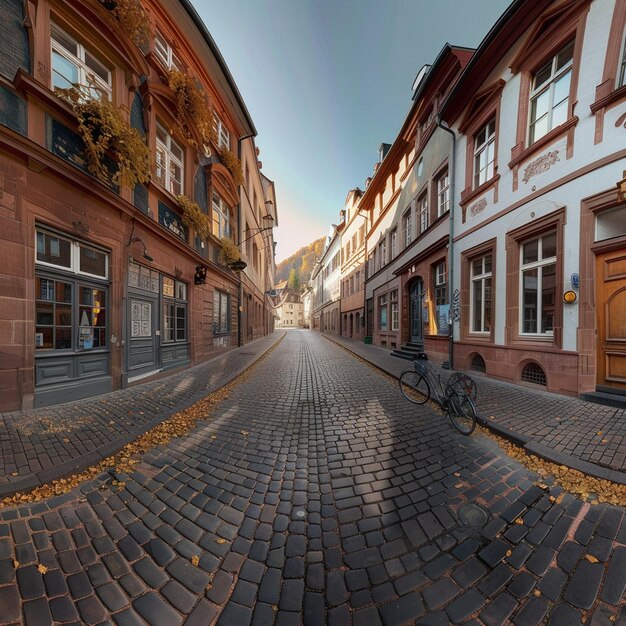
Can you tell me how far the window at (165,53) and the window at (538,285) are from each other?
11.7 m

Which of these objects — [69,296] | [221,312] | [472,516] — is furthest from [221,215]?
[472,516]

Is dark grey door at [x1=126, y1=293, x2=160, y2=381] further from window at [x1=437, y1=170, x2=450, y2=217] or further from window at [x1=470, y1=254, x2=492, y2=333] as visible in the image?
window at [x1=437, y1=170, x2=450, y2=217]

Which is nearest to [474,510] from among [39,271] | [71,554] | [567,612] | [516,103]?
[567,612]

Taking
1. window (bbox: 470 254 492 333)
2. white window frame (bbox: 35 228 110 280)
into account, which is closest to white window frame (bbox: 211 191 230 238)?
white window frame (bbox: 35 228 110 280)

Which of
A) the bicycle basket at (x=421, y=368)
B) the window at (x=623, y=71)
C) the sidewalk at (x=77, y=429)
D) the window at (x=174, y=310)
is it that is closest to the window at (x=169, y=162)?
the window at (x=174, y=310)

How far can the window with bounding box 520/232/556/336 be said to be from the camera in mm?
6242

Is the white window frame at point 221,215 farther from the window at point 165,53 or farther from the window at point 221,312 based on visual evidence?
the window at point 165,53

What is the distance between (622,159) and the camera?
4.98 metres

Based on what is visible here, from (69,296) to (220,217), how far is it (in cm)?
795

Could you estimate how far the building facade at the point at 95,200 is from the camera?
4602mm

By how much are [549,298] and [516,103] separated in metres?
5.29

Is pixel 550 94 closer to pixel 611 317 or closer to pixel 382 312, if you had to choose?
pixel 611 317

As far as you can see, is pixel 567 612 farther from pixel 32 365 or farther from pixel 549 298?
pixel 32 365

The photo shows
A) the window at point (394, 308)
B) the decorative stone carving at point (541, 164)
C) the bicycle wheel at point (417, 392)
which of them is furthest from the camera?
the window at point (394, 308)
